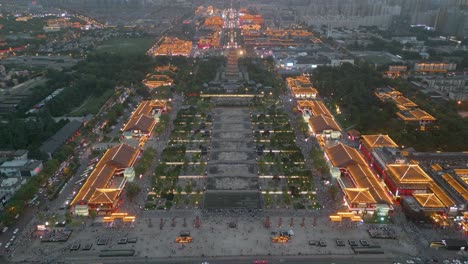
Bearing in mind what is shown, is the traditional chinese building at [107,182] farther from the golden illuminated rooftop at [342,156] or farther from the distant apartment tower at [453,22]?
the distant apartment tower at [453,22]

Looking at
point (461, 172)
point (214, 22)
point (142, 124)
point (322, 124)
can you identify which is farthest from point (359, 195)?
point (214, 22)

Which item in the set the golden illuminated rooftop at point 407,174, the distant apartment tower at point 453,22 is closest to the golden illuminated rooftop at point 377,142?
the golden illuminated rooftop at point 407,174

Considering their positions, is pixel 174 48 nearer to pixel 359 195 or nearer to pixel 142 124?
pixel 142 124

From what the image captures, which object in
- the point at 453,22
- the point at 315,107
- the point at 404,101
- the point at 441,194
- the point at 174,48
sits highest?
the point at 453,22

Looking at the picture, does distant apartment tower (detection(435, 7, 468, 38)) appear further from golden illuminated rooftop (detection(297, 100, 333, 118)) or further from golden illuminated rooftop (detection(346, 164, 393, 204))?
golden illuminated rooftop (detection(346, 164, 393, 204))

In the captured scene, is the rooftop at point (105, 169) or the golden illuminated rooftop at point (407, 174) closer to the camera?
the rooftop at point (105, 169)

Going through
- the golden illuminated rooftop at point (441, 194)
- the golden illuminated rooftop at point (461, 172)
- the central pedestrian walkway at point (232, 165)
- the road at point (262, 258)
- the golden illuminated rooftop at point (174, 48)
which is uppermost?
the golden illuminated rooftop at point (174, 48)

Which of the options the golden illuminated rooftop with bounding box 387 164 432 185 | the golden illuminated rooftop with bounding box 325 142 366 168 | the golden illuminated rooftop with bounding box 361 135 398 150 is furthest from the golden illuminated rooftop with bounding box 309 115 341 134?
the golden illuminated rooftop with bounding box 387 164 432 185
